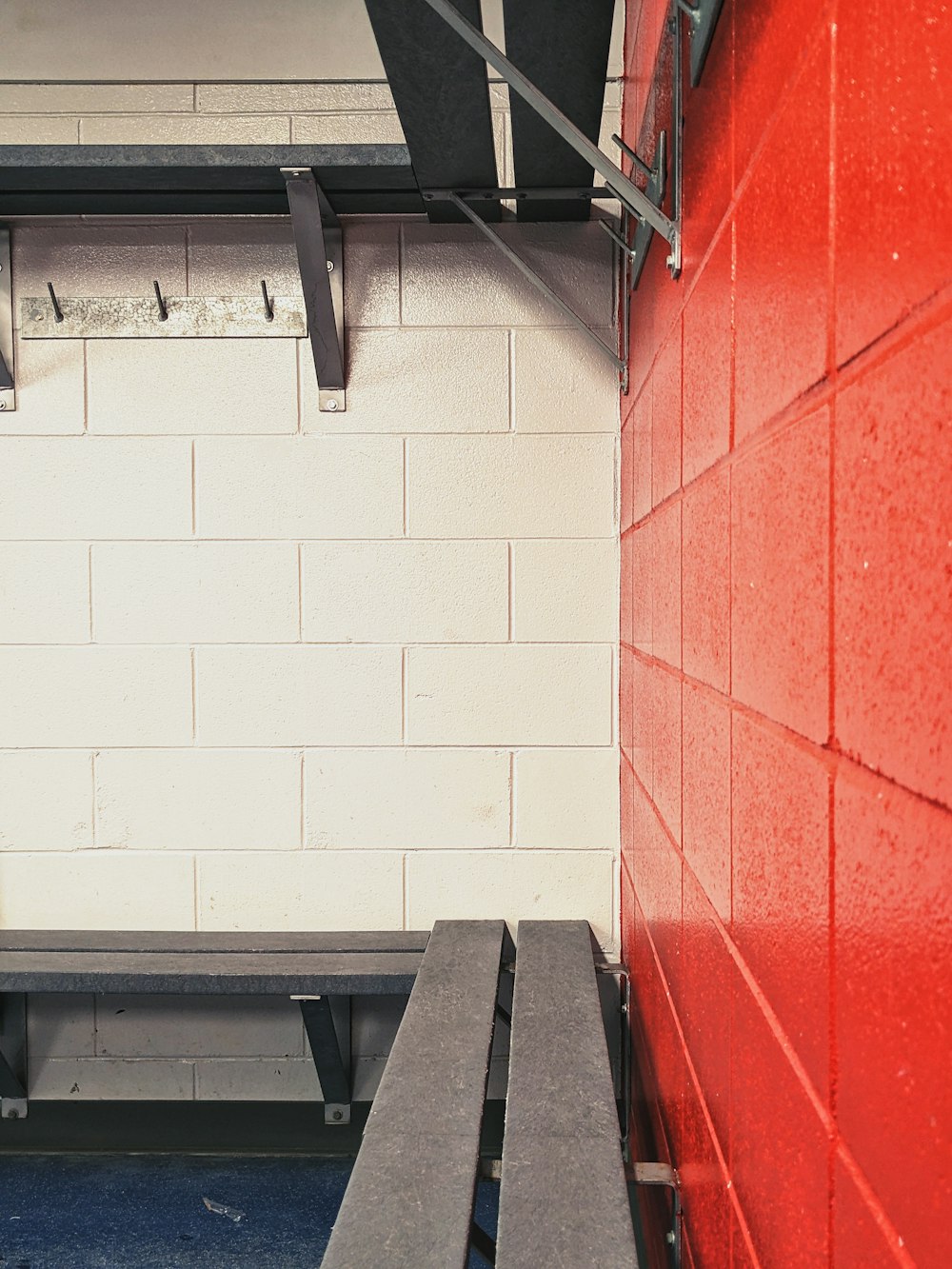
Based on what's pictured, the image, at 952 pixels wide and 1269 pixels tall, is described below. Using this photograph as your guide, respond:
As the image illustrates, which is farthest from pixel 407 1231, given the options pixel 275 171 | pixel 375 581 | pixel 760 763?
pixel 275 171

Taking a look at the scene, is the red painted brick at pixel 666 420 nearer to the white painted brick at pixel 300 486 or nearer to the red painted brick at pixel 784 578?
the red painted brick at pixel 784 578

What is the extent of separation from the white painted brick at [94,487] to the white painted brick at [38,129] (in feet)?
2.18

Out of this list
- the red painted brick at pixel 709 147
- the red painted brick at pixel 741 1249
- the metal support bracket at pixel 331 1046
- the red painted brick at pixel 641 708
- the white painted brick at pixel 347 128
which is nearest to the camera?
the red painted brick at pixel 741 1249

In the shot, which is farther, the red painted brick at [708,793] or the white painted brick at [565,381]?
the white painted brick at [565,381]

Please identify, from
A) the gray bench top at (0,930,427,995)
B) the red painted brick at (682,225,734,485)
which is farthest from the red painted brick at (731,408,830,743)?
the gray bench top at (0,930,427,995)

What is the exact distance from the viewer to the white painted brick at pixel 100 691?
95.0 inches

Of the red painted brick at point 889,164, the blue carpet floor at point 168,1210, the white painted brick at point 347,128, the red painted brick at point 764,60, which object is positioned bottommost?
the blue carpet floor at point 168,1210

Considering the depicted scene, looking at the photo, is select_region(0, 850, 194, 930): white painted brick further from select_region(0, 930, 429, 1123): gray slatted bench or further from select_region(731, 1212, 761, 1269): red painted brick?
→ select_region(731, 1212, 761, 1269): red painted brick

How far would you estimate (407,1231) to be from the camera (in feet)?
3.75

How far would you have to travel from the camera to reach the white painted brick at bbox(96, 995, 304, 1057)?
97.2 inches

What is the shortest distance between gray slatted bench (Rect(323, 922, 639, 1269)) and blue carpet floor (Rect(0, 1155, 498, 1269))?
65cm

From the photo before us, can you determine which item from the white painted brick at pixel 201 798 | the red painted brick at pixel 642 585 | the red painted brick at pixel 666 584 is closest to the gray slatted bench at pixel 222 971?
the white painted brick at pixel 201 798

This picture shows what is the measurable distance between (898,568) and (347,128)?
2.20 metres

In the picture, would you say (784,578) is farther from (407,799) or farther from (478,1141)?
(407,799)
